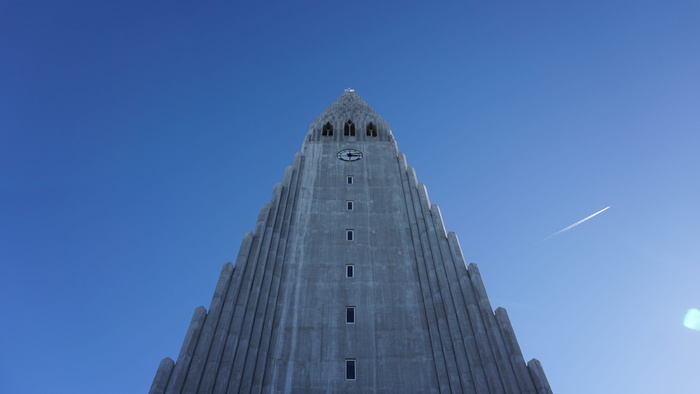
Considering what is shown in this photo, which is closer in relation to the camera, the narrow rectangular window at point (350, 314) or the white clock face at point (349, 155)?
the narrow rectangular window at point (350, 314)

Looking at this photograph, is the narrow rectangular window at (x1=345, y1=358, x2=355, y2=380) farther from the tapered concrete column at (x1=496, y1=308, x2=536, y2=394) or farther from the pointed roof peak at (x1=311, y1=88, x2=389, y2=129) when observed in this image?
the pointed roof peak at (x1=311, y1=88, x2=389, y2=129)

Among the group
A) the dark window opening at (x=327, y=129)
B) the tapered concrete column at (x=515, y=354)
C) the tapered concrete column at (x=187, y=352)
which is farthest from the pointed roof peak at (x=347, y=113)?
the tapered concrete column at (x=515, y=354)

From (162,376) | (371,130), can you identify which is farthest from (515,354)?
(371,130)

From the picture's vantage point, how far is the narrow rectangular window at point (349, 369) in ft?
82.6

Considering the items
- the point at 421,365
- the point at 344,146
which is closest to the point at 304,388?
the point at 421,365

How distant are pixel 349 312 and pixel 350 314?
0.16m

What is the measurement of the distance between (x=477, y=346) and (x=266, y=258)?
43.7ft

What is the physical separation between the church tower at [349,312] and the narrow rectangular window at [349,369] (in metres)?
0.05

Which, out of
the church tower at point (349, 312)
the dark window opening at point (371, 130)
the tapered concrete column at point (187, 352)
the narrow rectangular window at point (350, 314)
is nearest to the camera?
the tapered concrete column at point (187, 352)

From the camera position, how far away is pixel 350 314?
28.6 m

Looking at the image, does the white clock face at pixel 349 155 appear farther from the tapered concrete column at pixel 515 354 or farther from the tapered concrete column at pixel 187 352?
the tapered concrete column at pixel 515 354

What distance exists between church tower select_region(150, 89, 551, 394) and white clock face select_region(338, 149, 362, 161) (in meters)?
5.05

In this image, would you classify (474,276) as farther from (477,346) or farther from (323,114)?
(323,114)

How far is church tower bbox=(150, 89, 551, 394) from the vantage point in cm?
2453
